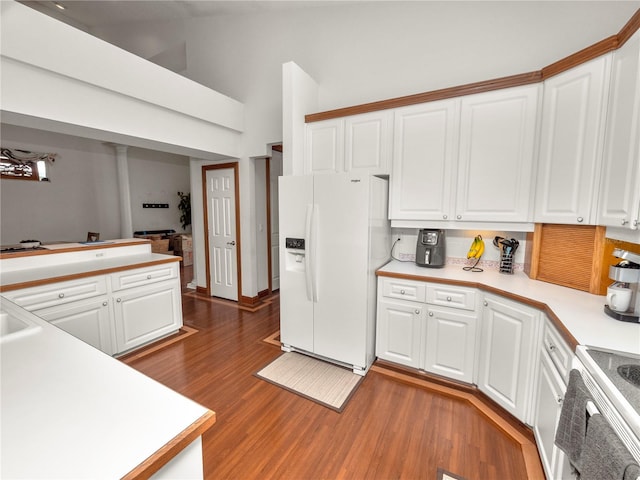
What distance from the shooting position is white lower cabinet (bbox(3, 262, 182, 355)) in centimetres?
223

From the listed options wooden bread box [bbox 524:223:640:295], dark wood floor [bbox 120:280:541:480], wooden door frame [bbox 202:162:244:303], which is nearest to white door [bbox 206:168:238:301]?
wooden door frame [bbox 202:162:244:303]

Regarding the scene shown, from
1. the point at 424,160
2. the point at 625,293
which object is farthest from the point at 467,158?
the point at 625,293

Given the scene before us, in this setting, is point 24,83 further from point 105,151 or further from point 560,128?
point 105,151

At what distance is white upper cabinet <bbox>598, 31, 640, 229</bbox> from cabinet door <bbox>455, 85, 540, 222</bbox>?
46 cm

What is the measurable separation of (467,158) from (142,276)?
314cm

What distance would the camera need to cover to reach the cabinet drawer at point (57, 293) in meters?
2.08

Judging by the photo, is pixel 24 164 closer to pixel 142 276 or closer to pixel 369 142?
pixel 142 276

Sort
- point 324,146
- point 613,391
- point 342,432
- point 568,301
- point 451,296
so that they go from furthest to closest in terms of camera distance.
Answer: point 324,146, point 451,296, point 342,432, point 568,301, point 613,391

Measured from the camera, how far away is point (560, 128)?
1876 millimetres

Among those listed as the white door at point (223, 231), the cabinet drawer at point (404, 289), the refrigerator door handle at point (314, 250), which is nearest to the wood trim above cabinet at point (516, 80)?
the refrigerator door handle at point (314, 250)

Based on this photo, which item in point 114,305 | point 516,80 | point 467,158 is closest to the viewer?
point 516,80

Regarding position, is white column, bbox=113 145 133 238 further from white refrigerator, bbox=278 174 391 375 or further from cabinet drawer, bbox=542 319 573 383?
cabinet drawer, bbox=542 319 573 383

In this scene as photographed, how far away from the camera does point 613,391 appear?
93 centimetres

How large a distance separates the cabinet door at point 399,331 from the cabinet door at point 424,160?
790 millimetres
